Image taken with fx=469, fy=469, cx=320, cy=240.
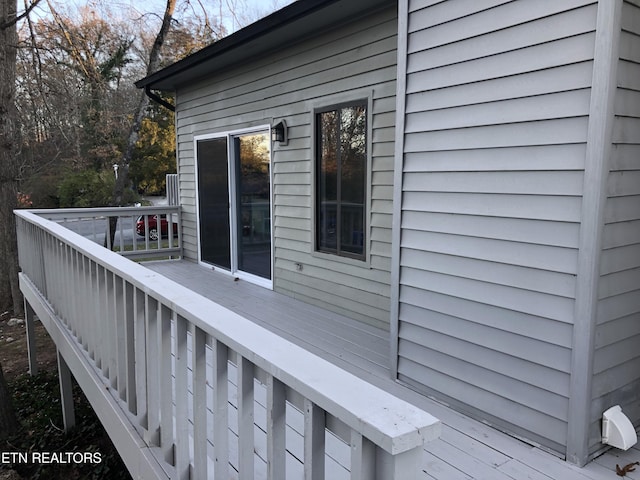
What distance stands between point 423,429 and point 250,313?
360cm

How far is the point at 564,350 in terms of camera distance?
198 centimetres

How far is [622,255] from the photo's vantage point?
79.0 inches

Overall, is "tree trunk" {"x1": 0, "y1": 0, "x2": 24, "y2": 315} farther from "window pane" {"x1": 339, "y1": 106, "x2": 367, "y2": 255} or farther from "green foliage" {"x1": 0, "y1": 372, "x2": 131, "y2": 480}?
"window pane" {"x1": 339, "y1": 106, "x2": 367, "y2": 255}

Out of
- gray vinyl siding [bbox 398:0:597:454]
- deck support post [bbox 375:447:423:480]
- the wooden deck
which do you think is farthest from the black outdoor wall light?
deck support post [bbox 375:447:423:480]

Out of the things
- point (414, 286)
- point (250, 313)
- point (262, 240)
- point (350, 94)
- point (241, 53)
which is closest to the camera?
point (414, 286)

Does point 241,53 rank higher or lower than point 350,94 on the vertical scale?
higher

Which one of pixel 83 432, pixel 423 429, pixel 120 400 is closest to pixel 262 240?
pixel 83 432

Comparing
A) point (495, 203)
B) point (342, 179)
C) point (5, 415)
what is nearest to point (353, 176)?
point (342, 179)

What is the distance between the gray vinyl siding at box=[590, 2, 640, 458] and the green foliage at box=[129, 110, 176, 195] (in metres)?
19.1

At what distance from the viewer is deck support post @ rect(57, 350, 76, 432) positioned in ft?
12.7

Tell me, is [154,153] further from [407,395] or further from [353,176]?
[407,395]

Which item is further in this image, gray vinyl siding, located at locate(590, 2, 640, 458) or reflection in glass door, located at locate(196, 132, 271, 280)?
reflection in glass door, located at locate(196, 132, 271, 280)

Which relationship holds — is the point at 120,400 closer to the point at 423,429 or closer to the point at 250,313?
the point at 423,429

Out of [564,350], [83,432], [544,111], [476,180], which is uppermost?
[544,111]
